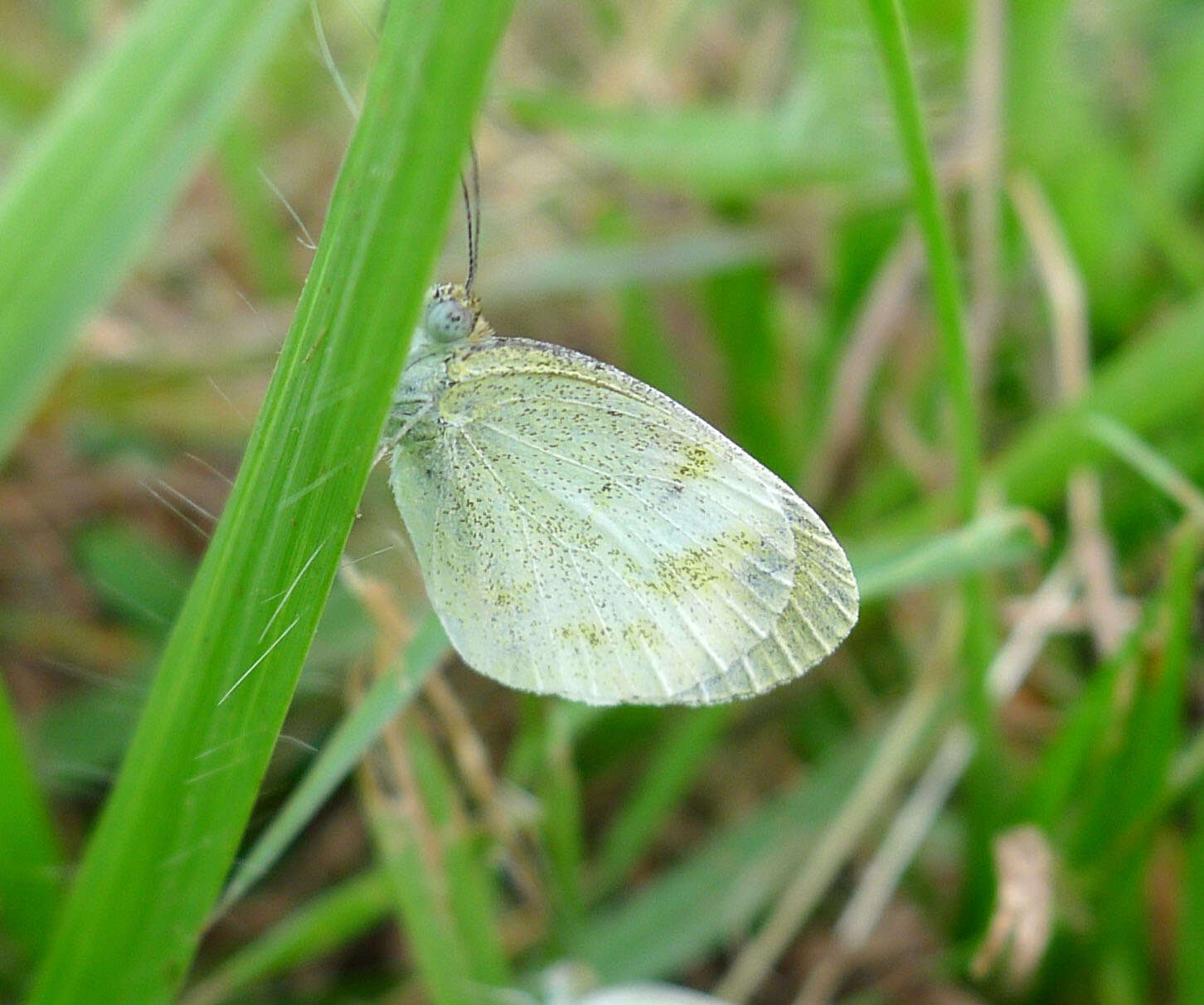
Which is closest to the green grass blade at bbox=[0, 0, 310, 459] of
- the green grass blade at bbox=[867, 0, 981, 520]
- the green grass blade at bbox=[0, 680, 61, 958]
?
the green grass blade at bbox=[0, 680, 61, 958]

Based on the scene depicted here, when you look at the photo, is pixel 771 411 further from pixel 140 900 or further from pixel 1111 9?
pixel 140 900

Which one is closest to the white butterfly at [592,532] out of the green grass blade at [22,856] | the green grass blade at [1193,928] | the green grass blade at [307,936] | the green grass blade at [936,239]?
the green grass blade at [936,239]

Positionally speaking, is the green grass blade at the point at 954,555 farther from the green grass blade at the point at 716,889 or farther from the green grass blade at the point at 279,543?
the green grass blade at the point at 279,543

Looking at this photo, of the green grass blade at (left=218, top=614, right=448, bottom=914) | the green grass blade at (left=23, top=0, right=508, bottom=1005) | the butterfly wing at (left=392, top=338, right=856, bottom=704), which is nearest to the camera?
the green grass blade at (left=23, top=0, right=508, bottom=1005)

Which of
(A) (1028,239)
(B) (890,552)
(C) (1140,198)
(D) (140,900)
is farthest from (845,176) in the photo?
(D) (140,900)

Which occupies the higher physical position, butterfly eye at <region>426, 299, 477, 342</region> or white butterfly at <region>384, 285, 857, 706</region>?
butterfly eye at <region>426, 299, 477, 342</region>

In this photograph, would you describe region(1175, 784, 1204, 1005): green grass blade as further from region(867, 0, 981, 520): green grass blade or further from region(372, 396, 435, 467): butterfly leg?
→ region(372, 396, 435, 467): butterfly leg
